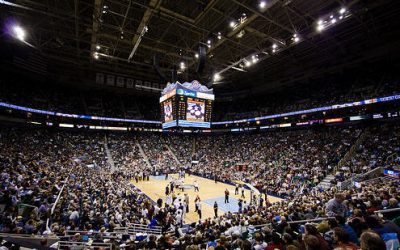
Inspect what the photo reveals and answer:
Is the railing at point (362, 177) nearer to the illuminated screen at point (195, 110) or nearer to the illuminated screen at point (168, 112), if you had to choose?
the illuminated screen at point (195, 110)

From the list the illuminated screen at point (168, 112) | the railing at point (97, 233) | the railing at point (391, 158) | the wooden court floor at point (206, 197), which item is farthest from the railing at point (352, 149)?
the railing at point (97, 233)

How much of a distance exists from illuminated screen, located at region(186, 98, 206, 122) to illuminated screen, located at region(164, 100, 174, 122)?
1.40 metres

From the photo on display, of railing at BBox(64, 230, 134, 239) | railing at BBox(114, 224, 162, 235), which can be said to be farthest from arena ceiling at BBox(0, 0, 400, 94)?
railing at BBox(114, 224, 162, 235)

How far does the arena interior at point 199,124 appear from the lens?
669 centimetres

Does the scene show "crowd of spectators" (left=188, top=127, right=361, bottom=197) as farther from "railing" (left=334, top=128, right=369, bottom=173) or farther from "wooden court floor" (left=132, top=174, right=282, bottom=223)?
"wooden court floor" (left=132, top=174, right=282, bottom=223)

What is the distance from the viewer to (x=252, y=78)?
96.7 ft

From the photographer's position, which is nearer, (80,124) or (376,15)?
(376,15)

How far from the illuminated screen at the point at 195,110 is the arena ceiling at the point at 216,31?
391 cm

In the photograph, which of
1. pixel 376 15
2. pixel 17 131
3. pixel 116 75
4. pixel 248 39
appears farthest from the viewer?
pixel 116 75

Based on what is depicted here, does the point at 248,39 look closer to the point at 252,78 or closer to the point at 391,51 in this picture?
the point at 252,78

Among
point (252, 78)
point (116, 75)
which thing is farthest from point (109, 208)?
point (252, 78)

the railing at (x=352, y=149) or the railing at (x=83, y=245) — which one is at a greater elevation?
the railing at (x=352, y=149)

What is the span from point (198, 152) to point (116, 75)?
59.7ft


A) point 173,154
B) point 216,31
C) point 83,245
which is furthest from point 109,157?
point 83,245
